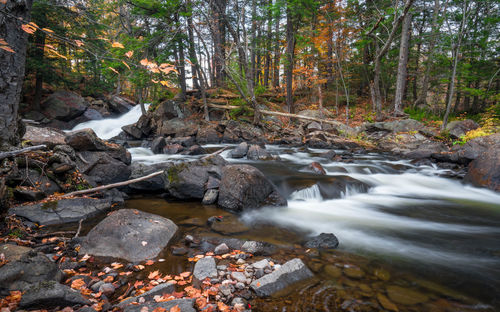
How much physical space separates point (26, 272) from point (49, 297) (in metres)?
0.56

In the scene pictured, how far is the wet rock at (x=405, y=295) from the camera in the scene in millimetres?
2582

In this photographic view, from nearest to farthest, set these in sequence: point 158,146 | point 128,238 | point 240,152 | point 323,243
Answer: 1. point 128,238
2. point 323,243
3. point 240,152
4. point 158,146

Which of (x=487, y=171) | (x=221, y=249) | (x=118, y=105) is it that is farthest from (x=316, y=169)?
(x=118, y=105)

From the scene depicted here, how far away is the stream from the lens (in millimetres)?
2668

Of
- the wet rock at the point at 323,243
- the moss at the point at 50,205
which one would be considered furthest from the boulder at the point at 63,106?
the wet rock at the point at 323,243

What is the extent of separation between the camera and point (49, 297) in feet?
6.79

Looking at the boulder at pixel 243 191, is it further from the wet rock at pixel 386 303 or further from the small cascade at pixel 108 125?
the small cascade at pixel 108 125

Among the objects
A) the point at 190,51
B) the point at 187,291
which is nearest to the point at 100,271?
the point at 187,291

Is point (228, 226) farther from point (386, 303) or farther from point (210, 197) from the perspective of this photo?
point (386, 303)

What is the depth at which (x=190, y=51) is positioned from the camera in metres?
14.5

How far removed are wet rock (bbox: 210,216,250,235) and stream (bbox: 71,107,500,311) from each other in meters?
0.16

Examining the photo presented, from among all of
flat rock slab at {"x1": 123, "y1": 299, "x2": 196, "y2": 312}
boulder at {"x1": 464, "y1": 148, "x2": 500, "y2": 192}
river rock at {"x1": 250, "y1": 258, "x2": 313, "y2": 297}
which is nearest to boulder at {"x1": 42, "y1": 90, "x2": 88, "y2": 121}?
flat rock slab at {"x1": 123, "y1": 299, "x2": 196, "y2": 312}

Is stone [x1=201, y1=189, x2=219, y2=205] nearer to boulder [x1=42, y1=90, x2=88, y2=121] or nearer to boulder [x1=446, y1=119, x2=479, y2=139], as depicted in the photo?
boulder [x1=446, y1=119, x2=479, y2=139]

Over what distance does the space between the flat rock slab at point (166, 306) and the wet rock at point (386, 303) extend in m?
1.96
